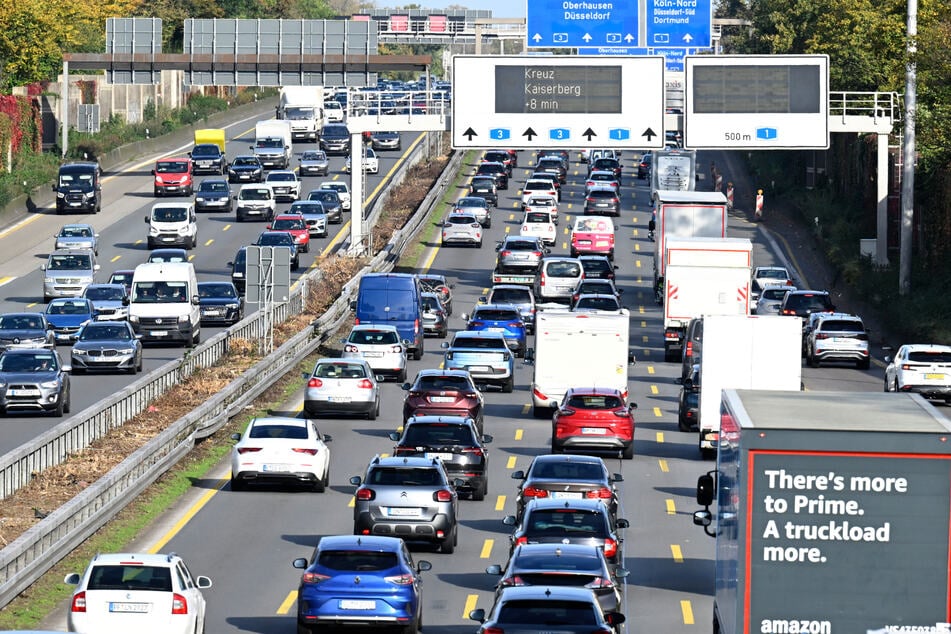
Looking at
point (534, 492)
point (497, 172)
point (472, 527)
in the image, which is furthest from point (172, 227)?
point (534, 492)

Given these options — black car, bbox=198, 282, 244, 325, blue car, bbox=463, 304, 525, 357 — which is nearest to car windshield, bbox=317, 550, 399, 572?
blue car, bbox=463, 304, 525, 357

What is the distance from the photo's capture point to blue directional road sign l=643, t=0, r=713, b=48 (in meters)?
67.1

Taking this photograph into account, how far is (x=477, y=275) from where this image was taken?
70.3 meters

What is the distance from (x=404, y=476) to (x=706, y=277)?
2474 centimetres

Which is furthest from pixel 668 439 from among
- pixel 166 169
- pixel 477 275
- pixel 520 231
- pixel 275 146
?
pixel 275 146

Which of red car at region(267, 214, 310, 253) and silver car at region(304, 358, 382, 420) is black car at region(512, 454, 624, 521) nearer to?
silver car at region(304, 358, 382, 420)

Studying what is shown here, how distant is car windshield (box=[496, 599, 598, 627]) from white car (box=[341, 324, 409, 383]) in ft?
93.1

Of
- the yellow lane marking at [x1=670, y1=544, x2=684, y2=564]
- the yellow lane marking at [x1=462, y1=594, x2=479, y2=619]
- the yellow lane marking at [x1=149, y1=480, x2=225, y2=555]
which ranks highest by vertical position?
the yellow lane marking at [x1=462, y1=594, x2=479, y2=619]

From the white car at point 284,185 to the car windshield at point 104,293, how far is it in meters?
30.4

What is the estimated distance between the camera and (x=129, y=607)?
773 inches

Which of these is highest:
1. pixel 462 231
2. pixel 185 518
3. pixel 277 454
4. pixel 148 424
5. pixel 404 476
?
pixel 462 231

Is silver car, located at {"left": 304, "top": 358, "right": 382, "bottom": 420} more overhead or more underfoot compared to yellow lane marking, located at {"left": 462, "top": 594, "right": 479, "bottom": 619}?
more overhead

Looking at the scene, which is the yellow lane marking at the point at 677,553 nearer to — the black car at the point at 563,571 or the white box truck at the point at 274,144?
the black car at the point at 563,571

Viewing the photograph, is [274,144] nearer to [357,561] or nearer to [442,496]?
[442,496]
